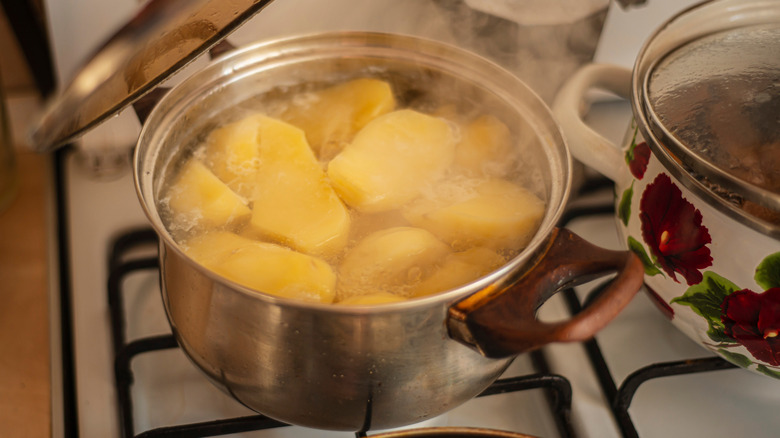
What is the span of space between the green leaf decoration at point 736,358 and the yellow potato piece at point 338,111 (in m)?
0.39

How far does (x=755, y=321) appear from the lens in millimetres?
544

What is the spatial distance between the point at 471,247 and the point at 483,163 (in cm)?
12

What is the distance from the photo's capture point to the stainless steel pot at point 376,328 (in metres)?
A: 0.44

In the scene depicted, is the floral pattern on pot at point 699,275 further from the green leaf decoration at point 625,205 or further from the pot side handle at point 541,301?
the pot side handle at point 541,301

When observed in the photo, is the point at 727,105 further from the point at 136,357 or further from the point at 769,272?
the point at 136,357

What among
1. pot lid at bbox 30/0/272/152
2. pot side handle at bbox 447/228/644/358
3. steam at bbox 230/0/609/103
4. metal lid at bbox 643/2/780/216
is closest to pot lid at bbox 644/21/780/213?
metal lid at bbox 643/2/780/216

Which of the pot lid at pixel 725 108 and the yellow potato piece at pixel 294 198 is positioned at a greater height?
the pot lid at pixel 725 108

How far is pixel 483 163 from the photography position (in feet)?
2.20

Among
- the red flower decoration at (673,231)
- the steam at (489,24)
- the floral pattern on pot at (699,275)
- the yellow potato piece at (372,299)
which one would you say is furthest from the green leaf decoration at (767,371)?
the steam at (489,24)

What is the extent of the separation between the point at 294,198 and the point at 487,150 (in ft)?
0.66

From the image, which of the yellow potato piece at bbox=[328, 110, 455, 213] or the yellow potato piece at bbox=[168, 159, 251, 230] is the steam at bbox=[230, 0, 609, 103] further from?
the yellow potato piece at bbox=[168, 159, 251, 230]

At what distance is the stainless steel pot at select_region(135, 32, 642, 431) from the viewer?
441 mm

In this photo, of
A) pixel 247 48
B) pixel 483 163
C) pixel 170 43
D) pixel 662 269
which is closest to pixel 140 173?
pixel 170 43

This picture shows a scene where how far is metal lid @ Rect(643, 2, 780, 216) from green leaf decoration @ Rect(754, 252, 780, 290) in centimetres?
5
